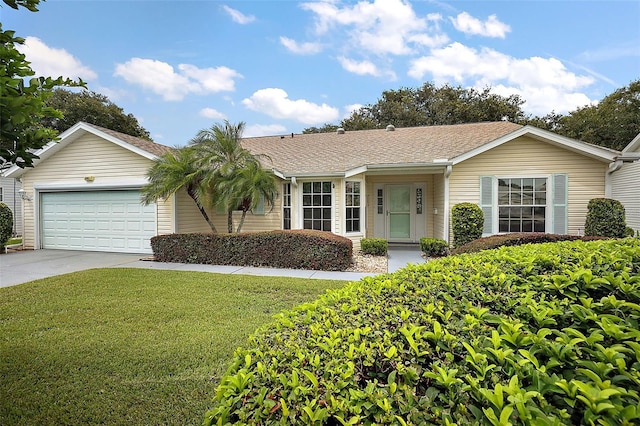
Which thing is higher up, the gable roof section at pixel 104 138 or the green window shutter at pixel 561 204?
the gable roof section at pixel 104 138

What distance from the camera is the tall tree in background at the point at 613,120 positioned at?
22.7 meters

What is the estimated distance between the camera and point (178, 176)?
995 centimetres

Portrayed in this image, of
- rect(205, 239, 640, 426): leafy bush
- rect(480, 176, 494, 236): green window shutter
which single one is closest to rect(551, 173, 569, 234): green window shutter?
rect(480, 176, 494, 236): green window shutter

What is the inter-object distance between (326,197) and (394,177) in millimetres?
3647

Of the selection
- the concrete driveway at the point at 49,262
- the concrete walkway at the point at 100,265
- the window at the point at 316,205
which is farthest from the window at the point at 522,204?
the concrete driveway at the point at 49,262

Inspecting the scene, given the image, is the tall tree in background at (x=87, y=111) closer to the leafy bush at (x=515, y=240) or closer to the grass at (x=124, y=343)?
the grass at (x=124, y=343)

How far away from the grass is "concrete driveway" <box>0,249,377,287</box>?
1019 millimetres

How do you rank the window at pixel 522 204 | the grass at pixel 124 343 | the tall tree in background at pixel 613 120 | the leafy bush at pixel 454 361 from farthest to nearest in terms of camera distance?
the tall tree in background at pixel 613 120 → the window at pixel 522 204 → the grass at pixel 124 343 → the leafy bush at pixel 454 361

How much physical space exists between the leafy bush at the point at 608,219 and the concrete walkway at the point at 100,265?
16.5ft

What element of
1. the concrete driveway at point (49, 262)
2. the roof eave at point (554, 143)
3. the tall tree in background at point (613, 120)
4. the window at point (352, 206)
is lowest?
the concrete driveway at point (49, 262)

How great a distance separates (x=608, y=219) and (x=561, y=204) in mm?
1208

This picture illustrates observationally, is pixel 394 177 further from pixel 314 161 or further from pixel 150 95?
pixel 150 95

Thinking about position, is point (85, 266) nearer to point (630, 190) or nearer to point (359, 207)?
point (359, 207)

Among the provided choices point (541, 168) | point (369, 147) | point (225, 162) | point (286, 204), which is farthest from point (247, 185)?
point (541, 168)
